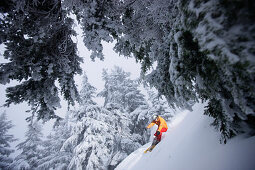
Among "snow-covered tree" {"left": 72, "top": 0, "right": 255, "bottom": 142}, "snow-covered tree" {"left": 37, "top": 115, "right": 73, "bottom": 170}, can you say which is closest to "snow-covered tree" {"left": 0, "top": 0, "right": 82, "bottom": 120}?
"snow-covered tree" {"left": 72, "top": 0, "right": 255, "bottom": 142}

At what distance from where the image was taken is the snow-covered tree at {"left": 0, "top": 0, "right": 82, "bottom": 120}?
9.77 ft

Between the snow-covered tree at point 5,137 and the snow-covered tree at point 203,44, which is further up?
the snow-covered tree at point 5,137

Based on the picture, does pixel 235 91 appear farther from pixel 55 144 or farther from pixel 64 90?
pixel 55 144

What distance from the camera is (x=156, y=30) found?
294 centimetres

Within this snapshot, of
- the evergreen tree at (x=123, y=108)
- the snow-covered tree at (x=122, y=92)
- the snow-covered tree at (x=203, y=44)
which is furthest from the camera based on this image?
the snow-covered tree at (x=122, y=92)

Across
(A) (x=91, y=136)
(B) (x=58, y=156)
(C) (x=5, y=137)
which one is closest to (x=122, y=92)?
(A) (x=91, y=136)

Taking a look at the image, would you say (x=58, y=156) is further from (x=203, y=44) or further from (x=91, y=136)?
(x=203, y=44)

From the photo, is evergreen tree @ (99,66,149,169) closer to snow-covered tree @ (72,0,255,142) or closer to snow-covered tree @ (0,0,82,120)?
snow-covered tree @ (0,0,82,120)

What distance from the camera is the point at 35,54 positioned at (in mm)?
3316

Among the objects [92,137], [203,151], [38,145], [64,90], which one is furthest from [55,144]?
[203,151]

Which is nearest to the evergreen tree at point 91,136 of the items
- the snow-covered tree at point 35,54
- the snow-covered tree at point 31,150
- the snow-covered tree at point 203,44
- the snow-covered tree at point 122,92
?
the snow-covered tree at point 122,92

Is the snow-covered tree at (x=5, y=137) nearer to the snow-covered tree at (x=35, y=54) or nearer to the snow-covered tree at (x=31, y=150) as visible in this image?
the snow-covered tree at (x=31, y=150)

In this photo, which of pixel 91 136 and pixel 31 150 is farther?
pixel 31 150

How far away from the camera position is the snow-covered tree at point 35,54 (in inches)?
117
